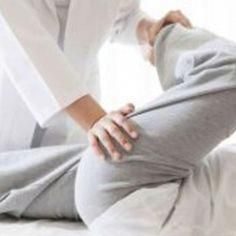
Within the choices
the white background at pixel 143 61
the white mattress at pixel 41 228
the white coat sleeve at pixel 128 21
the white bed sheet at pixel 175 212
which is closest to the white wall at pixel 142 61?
the white background at pixel 143 61

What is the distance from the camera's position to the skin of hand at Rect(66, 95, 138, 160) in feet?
2.91

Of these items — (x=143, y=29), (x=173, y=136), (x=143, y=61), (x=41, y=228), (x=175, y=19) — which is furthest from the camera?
(x=143, y=61)

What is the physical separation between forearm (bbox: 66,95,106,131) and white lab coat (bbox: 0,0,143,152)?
13mm

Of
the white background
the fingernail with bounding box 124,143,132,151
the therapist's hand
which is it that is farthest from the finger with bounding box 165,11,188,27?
the white background

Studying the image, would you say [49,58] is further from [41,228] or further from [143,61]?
[143,61]

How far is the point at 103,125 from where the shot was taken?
3.12 feet

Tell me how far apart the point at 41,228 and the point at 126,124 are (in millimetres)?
281

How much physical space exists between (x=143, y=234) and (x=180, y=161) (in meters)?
0.14

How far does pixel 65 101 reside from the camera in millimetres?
1034

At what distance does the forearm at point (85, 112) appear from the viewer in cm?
101

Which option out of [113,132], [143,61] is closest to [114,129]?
[113,132]

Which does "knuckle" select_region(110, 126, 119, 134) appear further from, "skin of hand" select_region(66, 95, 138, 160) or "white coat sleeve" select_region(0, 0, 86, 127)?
"white coat sleeve" select_region(0, 0, 86, 127)

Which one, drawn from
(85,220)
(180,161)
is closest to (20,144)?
(85,220)

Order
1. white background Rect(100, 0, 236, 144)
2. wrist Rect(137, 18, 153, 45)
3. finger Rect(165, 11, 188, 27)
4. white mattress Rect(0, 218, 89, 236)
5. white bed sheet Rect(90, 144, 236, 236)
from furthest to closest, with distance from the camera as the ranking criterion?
1. white background Rect(100, 0, 236, 144)
2. wrist Rect(137, 18, 153, 45)
3. finger Rect(165, 11, 188, 27)
4. white mattress Rect(0, 218, 89, 236)
5. white bed sheet Rect(90, 144, 236, 236)
